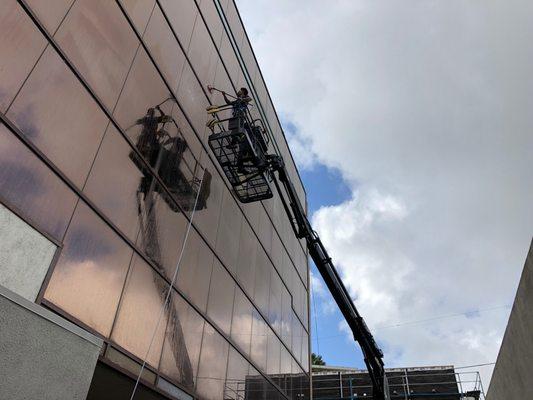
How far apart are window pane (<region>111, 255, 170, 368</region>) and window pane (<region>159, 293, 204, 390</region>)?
0.27 meters

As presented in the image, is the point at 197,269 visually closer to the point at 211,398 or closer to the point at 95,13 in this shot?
the point at 211,398

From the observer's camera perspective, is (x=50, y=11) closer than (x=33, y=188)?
No

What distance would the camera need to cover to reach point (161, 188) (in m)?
9.35

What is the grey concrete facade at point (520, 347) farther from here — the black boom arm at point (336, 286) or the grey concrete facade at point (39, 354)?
the grey concrete facade at point (39, 354)

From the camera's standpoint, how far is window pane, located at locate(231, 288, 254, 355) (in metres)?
12.0

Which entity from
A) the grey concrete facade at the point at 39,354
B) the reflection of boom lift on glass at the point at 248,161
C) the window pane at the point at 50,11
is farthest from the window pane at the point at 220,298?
the window pane at the point at 50,11

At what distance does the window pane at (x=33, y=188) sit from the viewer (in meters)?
5.72

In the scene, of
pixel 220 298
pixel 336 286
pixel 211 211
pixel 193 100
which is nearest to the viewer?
pixel 220 298

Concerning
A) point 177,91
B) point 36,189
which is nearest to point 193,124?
point 177,91

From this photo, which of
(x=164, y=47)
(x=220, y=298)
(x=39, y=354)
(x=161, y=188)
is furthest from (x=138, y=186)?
(x=39, y=354)

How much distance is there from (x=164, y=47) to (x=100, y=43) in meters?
2.52

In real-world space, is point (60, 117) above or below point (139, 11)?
below

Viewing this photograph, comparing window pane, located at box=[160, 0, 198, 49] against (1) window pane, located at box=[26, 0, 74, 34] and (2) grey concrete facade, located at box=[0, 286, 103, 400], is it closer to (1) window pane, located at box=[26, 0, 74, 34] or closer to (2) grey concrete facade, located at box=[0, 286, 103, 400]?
(1) window pane, located at box=[26, 0, 74, 34]

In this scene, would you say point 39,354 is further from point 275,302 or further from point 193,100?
point 275,302
